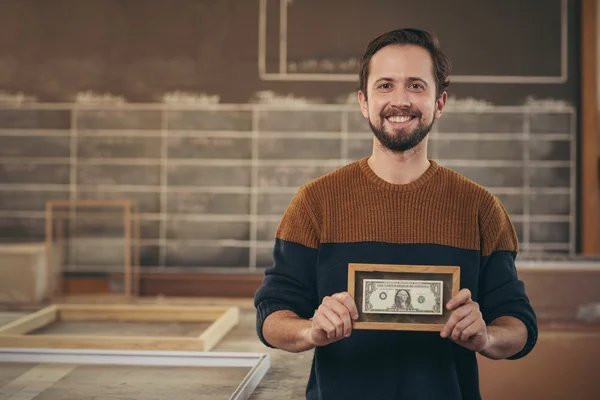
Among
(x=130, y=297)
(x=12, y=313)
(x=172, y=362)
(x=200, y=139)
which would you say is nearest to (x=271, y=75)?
(x=200, y=139)

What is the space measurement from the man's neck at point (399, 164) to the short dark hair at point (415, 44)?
0.39 ft

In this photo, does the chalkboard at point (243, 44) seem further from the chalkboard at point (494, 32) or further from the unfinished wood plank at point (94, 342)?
the unfinished wood plank at point (94, 342)

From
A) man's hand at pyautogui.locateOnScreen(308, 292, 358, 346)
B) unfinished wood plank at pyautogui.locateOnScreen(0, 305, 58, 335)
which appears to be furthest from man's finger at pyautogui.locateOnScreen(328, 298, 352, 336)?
unfinished wood plank at pyautogui.locateOnScreen(0, 305, 58, 335)

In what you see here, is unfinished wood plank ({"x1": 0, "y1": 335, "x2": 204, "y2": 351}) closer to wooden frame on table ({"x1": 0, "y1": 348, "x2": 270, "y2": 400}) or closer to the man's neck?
wooden frame on table ({"x1": 0, "y1": 348, "x2": 270, "y2": 400})

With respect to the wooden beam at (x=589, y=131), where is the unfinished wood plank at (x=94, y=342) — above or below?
below

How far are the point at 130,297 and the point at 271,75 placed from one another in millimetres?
2045

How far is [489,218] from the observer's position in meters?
1.38

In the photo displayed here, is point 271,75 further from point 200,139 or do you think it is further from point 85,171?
point 85,171

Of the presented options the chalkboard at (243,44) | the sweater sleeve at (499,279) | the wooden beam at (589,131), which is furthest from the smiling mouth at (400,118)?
the wooden beam at (589,131)

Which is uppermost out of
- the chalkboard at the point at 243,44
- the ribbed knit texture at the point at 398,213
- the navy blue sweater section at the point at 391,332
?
the chalkboard at the point at 243,44

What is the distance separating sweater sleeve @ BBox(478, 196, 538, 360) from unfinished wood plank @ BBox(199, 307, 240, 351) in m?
1.10

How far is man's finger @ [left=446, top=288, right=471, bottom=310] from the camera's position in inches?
47.1

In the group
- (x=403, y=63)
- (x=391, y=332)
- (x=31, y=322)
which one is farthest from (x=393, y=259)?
(x=31, y=322)

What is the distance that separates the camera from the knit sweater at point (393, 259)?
1330 mm
